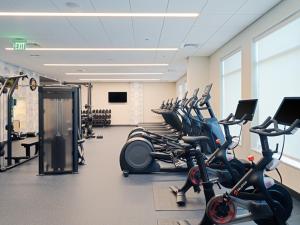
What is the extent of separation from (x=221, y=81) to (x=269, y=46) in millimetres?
2629

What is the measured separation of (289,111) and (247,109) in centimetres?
88

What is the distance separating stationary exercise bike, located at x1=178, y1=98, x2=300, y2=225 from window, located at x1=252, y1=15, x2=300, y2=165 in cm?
171

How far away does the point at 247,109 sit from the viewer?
11.6 ft

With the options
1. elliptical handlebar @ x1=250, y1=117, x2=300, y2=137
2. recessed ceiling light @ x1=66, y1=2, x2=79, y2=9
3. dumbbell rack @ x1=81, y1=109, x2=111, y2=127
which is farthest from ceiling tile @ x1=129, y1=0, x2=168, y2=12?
dumbbell rack @ x1=81, y1=109, x2=111, y2=127

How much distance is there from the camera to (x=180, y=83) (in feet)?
51.1

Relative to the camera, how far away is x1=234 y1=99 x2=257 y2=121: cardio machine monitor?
3380 mm

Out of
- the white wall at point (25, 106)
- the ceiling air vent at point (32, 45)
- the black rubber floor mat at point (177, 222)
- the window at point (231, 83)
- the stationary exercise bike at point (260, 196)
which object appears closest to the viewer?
the stationary exercise bike at point (260, 196)

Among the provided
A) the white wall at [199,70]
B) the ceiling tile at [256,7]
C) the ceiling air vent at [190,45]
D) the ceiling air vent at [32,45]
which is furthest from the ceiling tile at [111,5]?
the white wall at [199,70]

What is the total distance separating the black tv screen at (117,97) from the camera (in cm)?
1723

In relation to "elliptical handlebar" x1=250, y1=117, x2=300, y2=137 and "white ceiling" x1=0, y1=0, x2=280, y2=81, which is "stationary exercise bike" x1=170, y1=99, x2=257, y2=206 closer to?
"elliptical handlebar" x1=250, y1=117, x2=300, y2=137

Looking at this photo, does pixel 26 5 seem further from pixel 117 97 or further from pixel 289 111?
pixel 117 97

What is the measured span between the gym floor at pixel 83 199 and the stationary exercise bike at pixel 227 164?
1.38ft

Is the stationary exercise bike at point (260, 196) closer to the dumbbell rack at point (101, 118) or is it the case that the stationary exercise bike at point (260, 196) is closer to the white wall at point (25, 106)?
the white wall at point (25, 106)

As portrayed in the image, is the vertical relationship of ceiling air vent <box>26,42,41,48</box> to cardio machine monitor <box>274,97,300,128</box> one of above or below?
above
